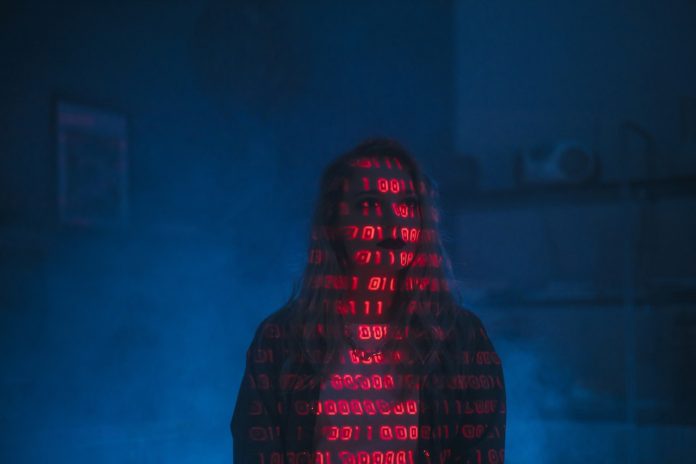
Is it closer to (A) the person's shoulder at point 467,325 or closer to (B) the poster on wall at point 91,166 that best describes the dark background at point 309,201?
(B) the poster on wall at point 91,166

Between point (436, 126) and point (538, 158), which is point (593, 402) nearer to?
point (538, 158)

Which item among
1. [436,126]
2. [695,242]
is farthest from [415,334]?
[436,126]

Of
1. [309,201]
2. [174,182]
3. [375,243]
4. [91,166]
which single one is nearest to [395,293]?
[375,243]

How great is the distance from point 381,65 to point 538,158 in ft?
2.39

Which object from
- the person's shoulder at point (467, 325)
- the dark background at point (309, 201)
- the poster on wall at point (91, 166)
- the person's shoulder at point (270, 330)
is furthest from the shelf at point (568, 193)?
the person's shoulder at point (270, 330)

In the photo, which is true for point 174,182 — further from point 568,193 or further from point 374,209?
point 374,209

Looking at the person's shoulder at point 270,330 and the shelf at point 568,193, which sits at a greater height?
the shelf at point 568,193

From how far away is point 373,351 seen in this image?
878mm

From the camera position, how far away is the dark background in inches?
83.8

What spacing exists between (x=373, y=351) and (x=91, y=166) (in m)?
1.64

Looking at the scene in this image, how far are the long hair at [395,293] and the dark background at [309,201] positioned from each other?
4.53 feet

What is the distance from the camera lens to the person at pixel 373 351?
33.1 inches

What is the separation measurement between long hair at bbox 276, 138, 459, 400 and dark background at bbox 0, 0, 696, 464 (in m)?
1.38

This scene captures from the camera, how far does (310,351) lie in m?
0.87
